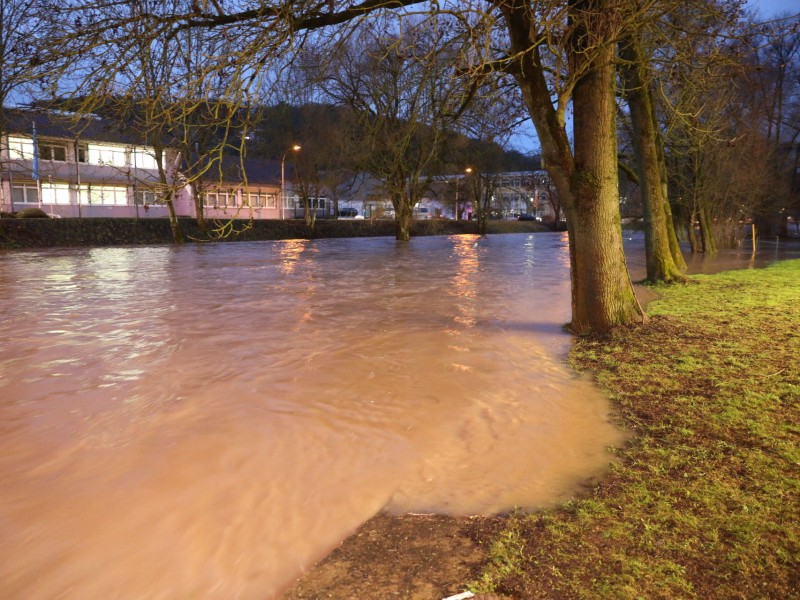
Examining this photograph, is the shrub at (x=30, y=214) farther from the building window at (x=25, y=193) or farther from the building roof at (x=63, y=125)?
the building window at (x=25, y=193)

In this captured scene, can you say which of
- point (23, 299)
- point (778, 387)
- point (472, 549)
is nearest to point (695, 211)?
point (778, 387)

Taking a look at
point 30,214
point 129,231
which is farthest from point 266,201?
point 30,214

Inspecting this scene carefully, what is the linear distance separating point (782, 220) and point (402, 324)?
45.9 m

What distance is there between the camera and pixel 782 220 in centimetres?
4644

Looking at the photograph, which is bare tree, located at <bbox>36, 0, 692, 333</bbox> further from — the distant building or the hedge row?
the distant building

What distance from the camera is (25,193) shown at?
4766 cm

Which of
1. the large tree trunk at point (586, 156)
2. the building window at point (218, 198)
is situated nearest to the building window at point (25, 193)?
the building window at point (218, 198)

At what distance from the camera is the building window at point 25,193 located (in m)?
47.2

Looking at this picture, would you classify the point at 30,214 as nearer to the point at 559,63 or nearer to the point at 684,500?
the point at 559,63

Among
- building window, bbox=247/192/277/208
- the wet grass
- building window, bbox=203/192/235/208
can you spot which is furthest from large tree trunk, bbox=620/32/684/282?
building window, bbox=247/192/277/208

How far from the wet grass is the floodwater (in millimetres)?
425

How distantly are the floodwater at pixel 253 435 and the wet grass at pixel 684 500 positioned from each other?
16.7 inches

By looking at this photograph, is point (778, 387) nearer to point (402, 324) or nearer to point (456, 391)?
point (456, 391)

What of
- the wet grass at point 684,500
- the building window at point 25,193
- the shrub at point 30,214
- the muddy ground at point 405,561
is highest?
the building window at point 25,193
